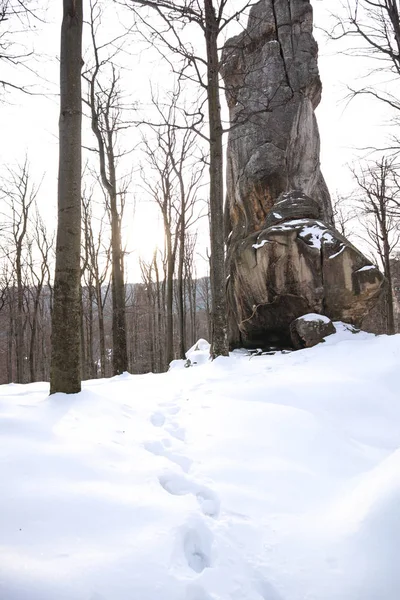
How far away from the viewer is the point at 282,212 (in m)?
8.71

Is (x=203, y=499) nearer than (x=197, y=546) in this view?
No

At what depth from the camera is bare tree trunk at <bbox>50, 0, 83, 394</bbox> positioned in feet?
12.3

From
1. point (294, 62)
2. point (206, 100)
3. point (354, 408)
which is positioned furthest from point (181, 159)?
point (354, 408)

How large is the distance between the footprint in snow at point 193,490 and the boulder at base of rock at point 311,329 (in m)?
5.34

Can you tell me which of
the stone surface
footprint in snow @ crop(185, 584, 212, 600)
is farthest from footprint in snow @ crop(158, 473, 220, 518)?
the stone surface

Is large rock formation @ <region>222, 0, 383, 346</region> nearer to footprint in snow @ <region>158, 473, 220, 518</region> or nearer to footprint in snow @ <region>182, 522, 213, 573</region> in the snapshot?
footprint in snow @ <region>158, 473, 220, 518</region>

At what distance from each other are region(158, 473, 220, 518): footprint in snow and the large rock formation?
5.32 metres

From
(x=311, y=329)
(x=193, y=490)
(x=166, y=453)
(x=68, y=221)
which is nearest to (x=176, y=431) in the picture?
(x=166, y=453)

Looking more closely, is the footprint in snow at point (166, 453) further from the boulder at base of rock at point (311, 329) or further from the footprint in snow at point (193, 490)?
the boulder at base of rock at point (311, 329)

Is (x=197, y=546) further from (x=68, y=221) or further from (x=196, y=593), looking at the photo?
(x=68, y=221)

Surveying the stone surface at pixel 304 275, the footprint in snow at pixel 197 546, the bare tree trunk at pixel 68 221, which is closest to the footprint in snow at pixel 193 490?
the footprint in snow at pixel 197 546

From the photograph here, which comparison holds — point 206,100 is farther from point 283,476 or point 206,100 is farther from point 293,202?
point 283,476

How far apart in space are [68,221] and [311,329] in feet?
17.3

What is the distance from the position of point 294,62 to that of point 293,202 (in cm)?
625
